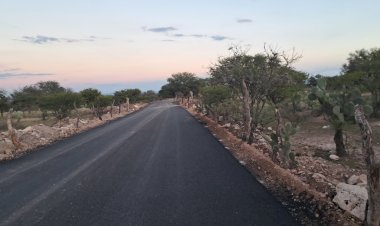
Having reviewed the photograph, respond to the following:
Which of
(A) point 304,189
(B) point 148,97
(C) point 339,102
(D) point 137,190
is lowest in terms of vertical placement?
(D) point 137,190

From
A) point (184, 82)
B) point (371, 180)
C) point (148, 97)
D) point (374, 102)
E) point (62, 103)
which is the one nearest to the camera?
point (371, 180)

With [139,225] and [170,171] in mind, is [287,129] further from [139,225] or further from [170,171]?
[139,225]

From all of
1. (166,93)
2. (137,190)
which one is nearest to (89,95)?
(137,190)

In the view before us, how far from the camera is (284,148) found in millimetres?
10727

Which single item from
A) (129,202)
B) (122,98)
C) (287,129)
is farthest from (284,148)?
(122,98)

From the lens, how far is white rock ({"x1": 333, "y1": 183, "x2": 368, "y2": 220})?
606cm

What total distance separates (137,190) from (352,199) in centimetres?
422

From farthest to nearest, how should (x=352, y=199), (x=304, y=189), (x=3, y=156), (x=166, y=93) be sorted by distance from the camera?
1. (x=166, y=93)
2. (x=3, y=156)
3. (x=304, y=189)
4. (x=352, y=199)

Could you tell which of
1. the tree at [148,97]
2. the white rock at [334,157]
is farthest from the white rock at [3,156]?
the tree at [148,97]

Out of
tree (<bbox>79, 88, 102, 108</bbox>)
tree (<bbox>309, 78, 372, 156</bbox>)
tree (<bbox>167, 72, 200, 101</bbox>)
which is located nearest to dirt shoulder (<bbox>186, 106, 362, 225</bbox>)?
tree (<bbox>309, 78, 372, 156</bbox>)

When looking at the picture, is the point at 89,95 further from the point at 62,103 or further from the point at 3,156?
the point at 3,156

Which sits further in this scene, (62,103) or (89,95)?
(89,95)

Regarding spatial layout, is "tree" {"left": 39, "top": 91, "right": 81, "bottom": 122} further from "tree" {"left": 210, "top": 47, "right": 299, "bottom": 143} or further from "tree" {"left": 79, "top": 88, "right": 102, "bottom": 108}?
"tree" {"left": 210, "top": 47, "right": 299, "bottom": 143}

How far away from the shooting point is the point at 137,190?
27.5 ft
